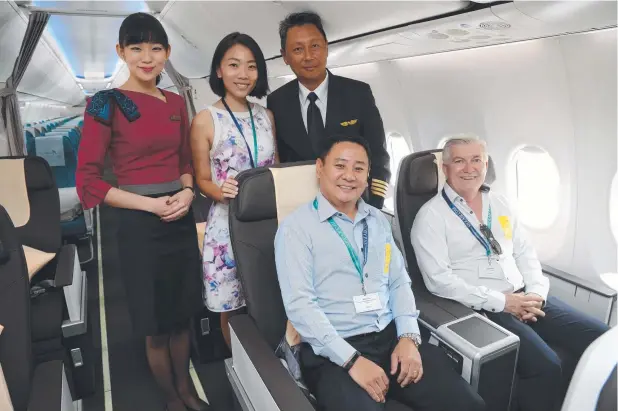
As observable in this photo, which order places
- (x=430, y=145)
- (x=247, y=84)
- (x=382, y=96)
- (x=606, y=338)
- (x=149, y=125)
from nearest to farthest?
(x=606, y=338) < (x=149, y=125) < (x=247, y=84) < (x=430, y=145) < (x=382, y=96)

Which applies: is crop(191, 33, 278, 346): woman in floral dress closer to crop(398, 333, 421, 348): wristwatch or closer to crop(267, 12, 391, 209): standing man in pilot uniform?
crop(267, 12, 391, 209): standing man in pilot uniform

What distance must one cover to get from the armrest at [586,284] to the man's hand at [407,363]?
1.34 m

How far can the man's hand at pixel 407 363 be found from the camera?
173 cm

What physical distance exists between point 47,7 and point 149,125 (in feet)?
10.7

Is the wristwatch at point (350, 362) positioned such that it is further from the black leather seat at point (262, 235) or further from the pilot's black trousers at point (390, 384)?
the black leather seat at point (262, 235)

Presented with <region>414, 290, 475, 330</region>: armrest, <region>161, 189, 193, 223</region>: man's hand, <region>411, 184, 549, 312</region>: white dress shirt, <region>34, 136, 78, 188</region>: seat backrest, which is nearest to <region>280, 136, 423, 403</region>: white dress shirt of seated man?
<region>414, 290, 475, 330</region>: armrest

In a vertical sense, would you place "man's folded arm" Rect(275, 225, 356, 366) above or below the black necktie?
below

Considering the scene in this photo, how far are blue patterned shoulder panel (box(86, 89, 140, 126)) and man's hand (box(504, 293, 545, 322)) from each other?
197cm

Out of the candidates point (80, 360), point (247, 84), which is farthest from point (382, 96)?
point (80, 360)

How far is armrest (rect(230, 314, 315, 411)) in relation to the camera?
1414mm

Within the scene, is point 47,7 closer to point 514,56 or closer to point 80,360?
point 80,360

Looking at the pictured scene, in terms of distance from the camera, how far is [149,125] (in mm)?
1952

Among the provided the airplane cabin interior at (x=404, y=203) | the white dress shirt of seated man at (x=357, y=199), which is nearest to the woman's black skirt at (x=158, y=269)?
the airplane cabin interior at (x=404, y=203)

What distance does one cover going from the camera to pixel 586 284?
8.46ft
